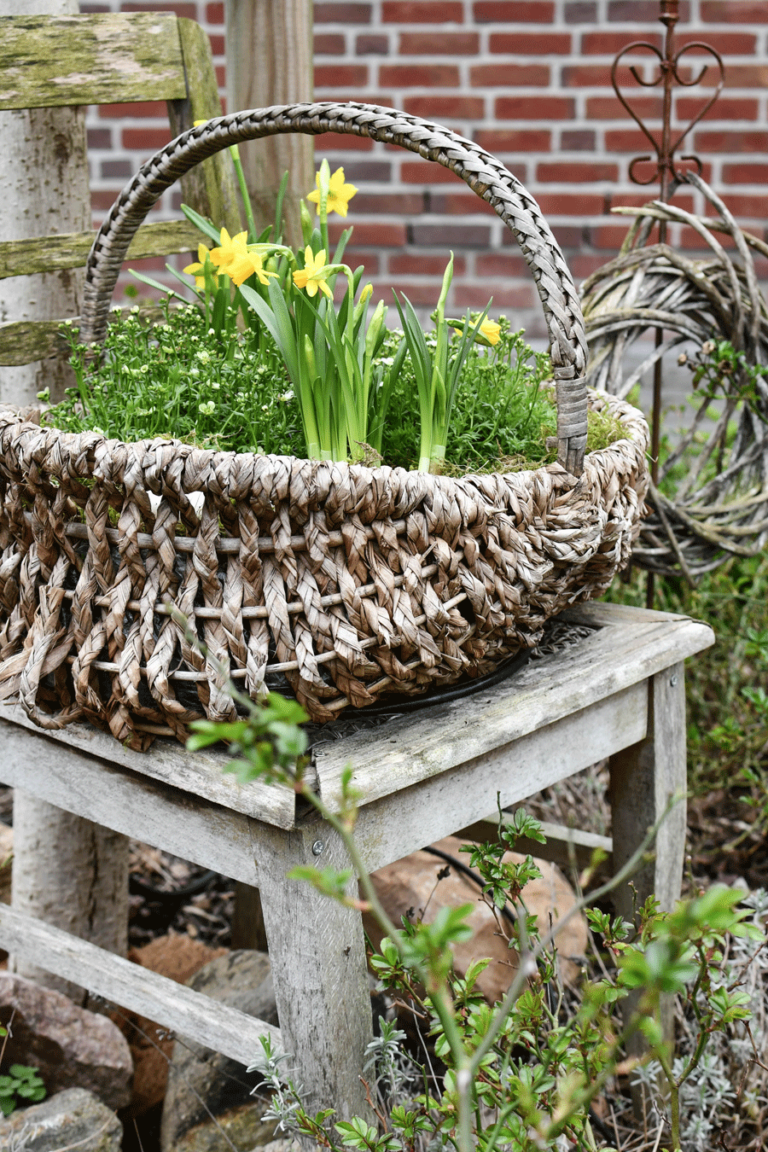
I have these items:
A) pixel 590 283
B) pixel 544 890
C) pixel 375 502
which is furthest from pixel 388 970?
pixel 590 283

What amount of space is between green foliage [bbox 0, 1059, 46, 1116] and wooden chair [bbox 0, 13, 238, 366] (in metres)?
0.94

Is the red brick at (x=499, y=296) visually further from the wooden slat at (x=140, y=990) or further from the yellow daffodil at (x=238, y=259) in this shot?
the wooden slat at (x=140, y=990)

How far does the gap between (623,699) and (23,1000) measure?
3.06 feet

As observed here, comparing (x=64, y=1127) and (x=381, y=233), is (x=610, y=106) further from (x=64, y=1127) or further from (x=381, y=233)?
(x=64, y=1127)

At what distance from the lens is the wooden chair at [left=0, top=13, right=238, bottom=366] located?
1372 millimetres

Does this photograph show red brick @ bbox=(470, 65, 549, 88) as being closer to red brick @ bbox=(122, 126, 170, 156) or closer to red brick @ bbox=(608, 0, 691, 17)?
red brick @ bbox=(608, 0, 691, 17)

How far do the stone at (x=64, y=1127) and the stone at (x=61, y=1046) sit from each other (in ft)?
0.42

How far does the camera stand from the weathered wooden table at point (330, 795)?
3.08 feet

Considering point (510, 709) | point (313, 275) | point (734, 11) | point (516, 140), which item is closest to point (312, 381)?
point (313, 275)

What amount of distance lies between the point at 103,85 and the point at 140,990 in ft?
3.87

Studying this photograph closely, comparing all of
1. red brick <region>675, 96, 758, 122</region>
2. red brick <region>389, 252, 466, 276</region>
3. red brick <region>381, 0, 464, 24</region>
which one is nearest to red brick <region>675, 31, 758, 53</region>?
red brick <region>675, 96, 758, 122</region>

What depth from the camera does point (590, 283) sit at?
1.69 metres

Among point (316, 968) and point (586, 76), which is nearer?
point (316, 968)

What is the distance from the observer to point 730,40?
8.99 ft
